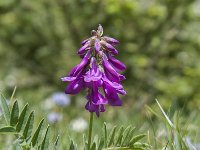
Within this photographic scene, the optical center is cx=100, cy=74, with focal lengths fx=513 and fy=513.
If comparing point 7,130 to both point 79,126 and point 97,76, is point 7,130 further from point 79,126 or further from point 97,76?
point 79,126

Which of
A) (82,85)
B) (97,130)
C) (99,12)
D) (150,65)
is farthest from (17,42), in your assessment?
(82,85)

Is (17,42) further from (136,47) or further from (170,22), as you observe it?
(170,22)

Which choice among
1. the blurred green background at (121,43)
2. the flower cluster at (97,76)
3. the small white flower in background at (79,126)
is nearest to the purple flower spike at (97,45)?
the flower cluster at (97,76)

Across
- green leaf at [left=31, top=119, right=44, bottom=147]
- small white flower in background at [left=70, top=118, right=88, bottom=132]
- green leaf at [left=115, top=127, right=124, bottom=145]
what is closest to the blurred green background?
small white flower in background at [left=70, top=118, right=88, bottom=132]

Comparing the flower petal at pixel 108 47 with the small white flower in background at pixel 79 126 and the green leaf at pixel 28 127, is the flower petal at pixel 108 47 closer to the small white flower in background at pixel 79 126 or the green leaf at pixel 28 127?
the green leaf at pixel 28 127

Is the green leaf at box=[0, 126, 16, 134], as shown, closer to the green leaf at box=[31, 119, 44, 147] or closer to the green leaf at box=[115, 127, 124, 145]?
the green leaf at box=[31, 119, 44, 147]

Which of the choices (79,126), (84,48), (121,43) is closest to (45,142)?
(84,48)

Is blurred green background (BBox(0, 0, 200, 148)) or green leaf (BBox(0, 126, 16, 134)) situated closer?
green leaf (BBox(0, 126, 16, 134))
